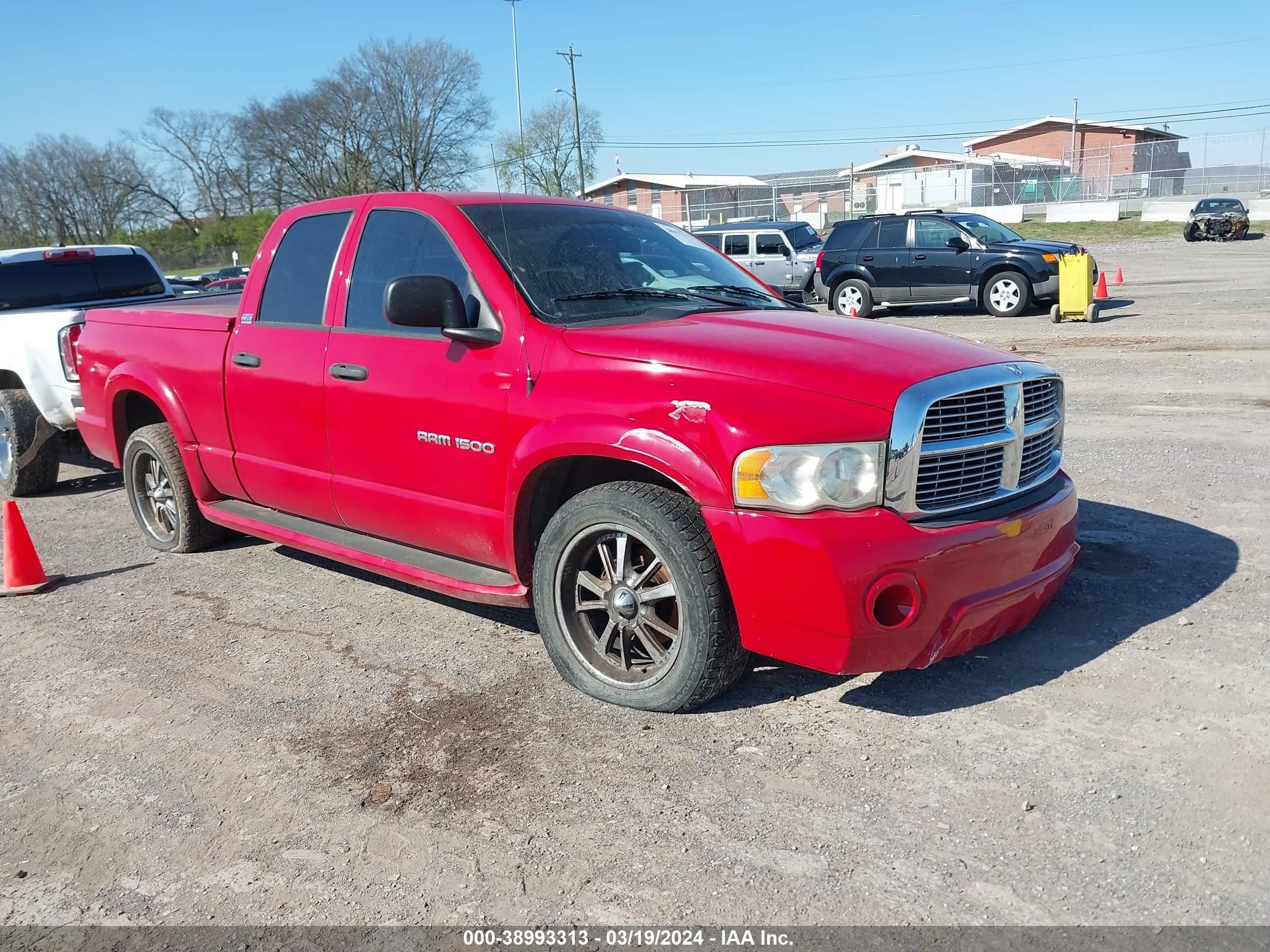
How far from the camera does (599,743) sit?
371 centimetres

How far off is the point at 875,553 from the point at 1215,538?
10.3 feet

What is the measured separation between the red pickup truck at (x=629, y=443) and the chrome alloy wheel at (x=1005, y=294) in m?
13.2

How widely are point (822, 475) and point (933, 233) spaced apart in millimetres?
15704

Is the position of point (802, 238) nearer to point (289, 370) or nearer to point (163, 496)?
point (163, 496)

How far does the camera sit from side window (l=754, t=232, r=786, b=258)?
23922 mm

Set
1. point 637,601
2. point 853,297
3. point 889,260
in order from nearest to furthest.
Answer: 1. point 637,601
2. point 889,260
3. point 853,297

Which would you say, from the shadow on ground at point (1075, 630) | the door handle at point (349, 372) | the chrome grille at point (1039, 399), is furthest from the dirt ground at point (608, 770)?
the door handle at point (349, 372)

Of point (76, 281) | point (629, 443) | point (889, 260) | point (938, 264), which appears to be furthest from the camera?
point (889, 260)

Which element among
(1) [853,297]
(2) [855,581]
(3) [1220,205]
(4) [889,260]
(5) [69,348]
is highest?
(3) [1220,205]

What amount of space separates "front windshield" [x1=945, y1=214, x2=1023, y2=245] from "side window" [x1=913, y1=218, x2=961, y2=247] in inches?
6.1

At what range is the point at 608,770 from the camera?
353cm

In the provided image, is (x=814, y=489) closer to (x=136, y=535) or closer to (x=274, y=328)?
(x=274, y=328)

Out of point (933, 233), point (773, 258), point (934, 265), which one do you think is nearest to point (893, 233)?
point (933, 233)

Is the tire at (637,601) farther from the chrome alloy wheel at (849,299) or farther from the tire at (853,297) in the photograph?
the chrome alloy wheel at (849,299)
